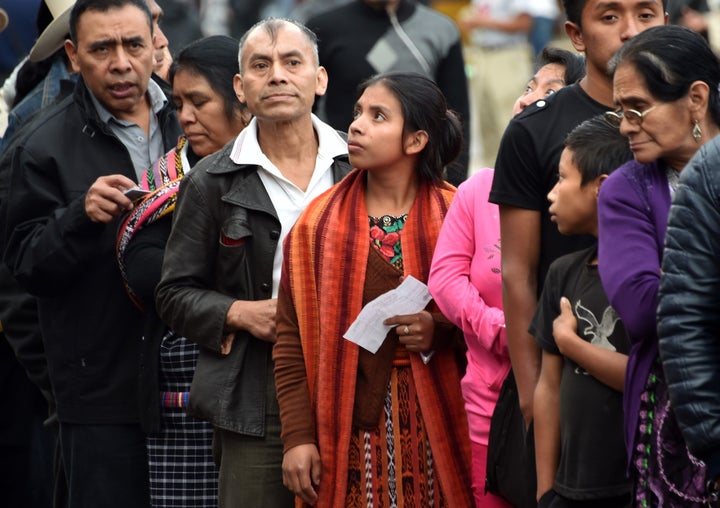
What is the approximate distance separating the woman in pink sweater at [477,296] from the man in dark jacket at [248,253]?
2.13ft

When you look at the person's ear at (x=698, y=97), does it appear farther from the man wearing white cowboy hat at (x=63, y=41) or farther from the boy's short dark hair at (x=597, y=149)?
the man wearing white cowboy hat at (x=63, y=41)

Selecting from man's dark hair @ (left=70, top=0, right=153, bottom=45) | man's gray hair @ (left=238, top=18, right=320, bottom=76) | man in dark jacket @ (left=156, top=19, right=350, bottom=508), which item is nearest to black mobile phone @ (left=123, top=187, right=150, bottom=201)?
man in dark jacket @ (left=156, top=19, right=350, bottom=508)

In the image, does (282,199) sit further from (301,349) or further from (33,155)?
(33,155)

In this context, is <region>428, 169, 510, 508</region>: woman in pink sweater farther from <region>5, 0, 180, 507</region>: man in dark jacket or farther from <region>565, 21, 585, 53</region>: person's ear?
<region>5, 0, 180, 507</region>: man in dark jacket

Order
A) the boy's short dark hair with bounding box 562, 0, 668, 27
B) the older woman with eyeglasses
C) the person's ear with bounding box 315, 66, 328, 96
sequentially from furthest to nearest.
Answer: the person's ear with bounding box 315, 66, 328, 96 < the boy's short dark hair with bounding box 562, 0, 668, 27 < the older woman with eyeglasses

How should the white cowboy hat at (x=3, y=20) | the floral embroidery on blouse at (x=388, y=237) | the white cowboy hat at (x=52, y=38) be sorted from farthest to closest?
the white cowboy hat at (x=3, y=20), the white cowboy hat at (x=52, y=38), the floral embroidery on blouse at (x=388, y=237)

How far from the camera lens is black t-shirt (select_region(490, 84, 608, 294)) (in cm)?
474

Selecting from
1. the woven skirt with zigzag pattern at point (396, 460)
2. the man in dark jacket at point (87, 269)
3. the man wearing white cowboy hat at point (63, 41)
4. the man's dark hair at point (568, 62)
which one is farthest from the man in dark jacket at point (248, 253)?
the man wearing white cowboy hat at point (63, 41)

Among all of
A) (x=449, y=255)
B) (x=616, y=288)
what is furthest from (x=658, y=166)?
(x=449, y=255)

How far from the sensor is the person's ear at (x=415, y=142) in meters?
5.40

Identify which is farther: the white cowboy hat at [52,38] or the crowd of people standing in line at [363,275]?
the white cowboy hat at [52,38]

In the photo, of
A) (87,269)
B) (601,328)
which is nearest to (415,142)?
(601,328)

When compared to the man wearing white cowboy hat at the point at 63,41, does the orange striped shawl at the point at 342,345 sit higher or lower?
lower

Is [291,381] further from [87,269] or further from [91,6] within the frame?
[91,6]
